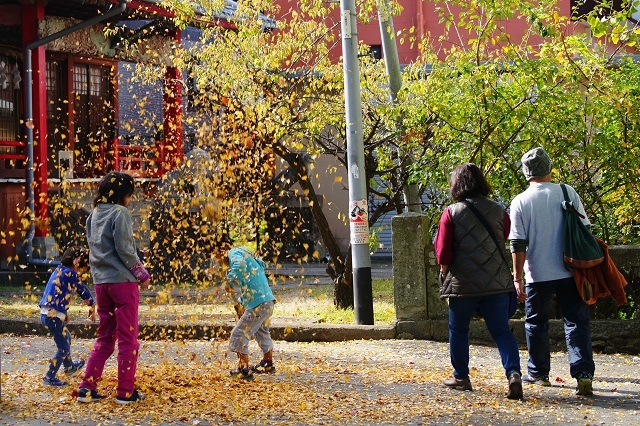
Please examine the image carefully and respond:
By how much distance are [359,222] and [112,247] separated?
15.4ft

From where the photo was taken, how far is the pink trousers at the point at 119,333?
745 cm

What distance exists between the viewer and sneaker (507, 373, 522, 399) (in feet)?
25.0

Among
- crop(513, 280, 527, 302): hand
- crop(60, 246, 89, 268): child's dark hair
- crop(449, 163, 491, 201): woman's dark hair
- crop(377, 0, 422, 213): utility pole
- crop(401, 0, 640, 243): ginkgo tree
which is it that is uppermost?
crop(377, 0, 422, 213): utility pole

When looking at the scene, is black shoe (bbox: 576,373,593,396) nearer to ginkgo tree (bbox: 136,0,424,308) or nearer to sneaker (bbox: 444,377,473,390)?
sneaker (bbox: 444,377,473,390)

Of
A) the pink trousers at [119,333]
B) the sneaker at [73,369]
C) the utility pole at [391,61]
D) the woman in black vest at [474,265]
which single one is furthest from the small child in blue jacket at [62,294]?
the utility pole at [391,61]

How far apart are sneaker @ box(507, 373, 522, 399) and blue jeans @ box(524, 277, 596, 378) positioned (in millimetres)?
525

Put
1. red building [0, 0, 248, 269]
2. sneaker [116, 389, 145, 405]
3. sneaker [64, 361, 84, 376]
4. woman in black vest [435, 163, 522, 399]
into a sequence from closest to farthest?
sneaker [116, 389, 145, 405], woman in black vest [435, 163, 522, 399], sneaker [64, 361, 84, 376], red building [0, 0, 248, 269]

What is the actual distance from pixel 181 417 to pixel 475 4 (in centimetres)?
609

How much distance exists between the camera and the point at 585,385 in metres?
A: 7.82

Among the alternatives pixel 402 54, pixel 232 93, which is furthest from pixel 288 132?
pixel 402 54

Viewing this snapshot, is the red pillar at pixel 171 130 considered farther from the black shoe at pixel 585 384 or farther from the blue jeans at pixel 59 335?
the black shoe at pixel 585 384

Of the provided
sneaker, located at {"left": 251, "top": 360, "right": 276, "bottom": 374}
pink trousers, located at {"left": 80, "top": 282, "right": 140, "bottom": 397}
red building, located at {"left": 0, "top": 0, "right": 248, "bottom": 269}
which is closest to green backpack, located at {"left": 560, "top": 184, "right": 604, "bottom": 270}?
sneaker, located at {"left": 251, "top": 360, "right": 276, "bottom": 374}

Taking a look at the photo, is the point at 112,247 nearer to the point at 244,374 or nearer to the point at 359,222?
the point at 244,374

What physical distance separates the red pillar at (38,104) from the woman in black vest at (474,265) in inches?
A: 459
